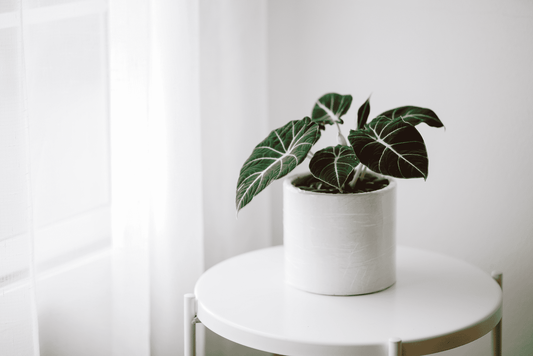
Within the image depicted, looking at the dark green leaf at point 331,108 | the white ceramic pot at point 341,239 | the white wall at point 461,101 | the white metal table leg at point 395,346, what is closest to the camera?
the white metal table leg at point 395,346

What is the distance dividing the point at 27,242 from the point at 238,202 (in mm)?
350

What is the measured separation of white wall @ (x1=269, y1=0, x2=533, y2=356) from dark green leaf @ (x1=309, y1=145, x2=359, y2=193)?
57 centimetres

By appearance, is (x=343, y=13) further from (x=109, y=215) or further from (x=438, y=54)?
(x=109, y=215)

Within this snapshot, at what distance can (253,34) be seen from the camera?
4.42ft

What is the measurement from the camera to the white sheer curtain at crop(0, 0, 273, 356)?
2.57 ft

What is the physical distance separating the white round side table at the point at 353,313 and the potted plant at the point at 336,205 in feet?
0.14

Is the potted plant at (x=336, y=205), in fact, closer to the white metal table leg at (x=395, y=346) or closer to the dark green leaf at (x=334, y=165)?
the dark green leaf at (x=334, y=165)

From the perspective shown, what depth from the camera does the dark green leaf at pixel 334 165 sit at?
738 millimetres

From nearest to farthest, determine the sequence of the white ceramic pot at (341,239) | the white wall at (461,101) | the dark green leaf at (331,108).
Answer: the white ceramic pot at (341,239) → the dark green leaf at (331,108) → the white wall at (461,101)

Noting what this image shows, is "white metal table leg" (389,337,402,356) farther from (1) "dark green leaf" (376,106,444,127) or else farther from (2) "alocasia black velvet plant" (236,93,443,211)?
(1) "dark green leaf" (376,106,444,127)

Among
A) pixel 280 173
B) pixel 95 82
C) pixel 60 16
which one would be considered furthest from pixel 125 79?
pixel 280 173

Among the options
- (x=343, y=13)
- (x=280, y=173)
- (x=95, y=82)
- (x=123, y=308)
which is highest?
(x=343, y=13)

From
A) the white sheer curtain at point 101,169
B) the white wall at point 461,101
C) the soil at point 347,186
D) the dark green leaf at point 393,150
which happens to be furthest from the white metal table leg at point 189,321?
the white wall at point 461,101

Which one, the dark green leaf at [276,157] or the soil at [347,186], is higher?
the dark green leaf at [276,157]
